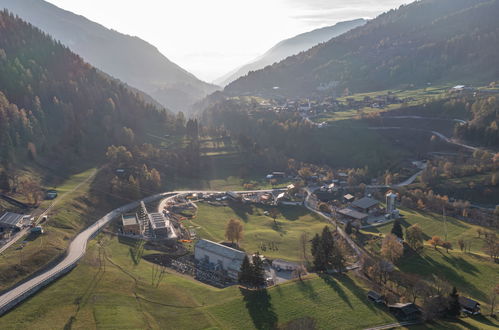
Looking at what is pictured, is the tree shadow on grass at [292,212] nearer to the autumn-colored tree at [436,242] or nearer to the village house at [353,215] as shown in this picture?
the village house at [353,215]

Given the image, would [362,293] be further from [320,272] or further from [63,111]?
[63,111]

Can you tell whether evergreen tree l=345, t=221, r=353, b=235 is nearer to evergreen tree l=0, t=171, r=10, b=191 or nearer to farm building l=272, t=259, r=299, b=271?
farm building l=272, t=259, r=299, b=271

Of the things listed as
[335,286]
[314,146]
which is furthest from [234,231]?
[314,146]

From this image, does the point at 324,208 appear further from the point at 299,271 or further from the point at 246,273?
the point at 246,273

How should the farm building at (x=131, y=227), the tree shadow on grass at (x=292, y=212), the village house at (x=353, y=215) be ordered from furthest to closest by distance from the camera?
1. the tree shadow on grass at (x=292, y=212)
2. the village house at (x=353, y=215)
3. the farm building at (x=131, y=227)

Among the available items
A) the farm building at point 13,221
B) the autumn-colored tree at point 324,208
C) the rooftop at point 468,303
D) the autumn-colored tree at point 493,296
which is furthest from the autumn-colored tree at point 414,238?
the farm building at point 13,221

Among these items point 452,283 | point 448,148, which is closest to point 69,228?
point 452,283
